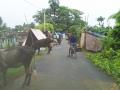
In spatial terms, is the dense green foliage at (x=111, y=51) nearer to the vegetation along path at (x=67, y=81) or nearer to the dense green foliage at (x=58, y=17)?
the vegetation along path at (x=67, y=81)

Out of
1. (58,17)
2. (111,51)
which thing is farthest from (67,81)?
(58,17)

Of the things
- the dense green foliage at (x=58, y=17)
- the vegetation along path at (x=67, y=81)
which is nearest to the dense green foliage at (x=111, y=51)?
the vegetation along path at (x=67, y=81)

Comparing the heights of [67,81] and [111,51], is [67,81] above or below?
below

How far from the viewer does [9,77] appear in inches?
600

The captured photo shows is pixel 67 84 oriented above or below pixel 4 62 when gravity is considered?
below

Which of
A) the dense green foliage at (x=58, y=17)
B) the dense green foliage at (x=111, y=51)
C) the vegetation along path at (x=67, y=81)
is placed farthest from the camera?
the dense green foliage at (x=58, y=17)

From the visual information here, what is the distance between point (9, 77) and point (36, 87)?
263 cm

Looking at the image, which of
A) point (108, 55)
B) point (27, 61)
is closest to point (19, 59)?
point (27, 61)

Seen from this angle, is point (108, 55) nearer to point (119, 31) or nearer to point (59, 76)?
point (119, 31)

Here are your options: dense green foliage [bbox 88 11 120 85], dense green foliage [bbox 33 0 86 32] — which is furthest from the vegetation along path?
dense green foliage [bbox 33 0 86 32]

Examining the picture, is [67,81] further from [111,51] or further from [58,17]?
[58,17]

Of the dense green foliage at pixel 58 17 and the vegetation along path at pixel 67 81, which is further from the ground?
the dense green foliage at pixel 58 17

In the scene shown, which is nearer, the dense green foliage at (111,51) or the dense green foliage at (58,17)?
the dense green foliage at (111,51)

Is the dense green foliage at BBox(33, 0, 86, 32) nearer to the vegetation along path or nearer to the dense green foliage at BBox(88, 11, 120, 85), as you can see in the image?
the dense green foliage at BBox(88, 11, 120, 85)
